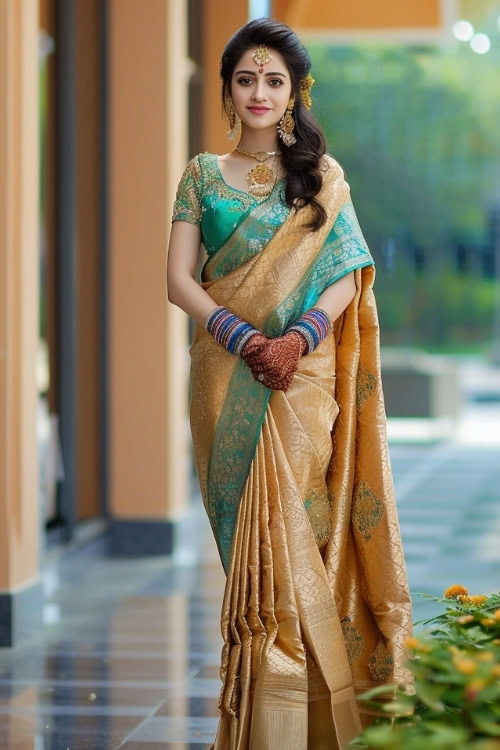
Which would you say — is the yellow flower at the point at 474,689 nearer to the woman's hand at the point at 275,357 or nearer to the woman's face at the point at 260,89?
the woman's hand at the point at 275,357

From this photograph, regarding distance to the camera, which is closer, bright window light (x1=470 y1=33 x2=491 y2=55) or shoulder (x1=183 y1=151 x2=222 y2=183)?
shoulder (x1=183 y1=151 x2=222 y2=183)

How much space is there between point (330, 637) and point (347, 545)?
247 mm

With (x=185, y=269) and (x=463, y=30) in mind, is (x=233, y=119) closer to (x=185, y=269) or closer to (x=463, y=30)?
(x=185, y=269)

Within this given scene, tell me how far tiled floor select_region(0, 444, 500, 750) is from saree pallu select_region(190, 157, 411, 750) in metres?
0.62

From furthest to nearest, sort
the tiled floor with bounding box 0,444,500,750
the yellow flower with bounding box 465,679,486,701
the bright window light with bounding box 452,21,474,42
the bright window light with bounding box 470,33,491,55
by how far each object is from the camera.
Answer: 1. the bright window light with bounding box 470,33,491,55
2. the bright window light with bounding box 452,21,474,42
3. the tiled floor with bounding box 0,444,500,750
4. the yellow flower with bounding box 465,679,486,701

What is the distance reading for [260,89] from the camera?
3053 mm

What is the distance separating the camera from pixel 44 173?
6410 millimetres

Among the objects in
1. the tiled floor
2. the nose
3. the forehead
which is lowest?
the tiled floor

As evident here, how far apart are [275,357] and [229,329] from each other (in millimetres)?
122

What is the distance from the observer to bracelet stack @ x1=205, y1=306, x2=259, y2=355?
9.87ft

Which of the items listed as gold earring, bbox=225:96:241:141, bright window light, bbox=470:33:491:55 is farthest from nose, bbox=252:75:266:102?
bright window light, bbox=470:33:491:55

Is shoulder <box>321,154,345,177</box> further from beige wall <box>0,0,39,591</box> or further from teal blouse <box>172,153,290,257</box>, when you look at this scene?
beige wall <box>0,0,39,591</box>

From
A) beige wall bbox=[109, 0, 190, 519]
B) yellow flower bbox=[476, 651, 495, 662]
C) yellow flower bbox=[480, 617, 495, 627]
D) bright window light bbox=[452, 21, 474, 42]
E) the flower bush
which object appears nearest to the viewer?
the flower bush

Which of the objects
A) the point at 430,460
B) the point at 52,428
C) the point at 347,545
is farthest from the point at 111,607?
the point at 430,460
